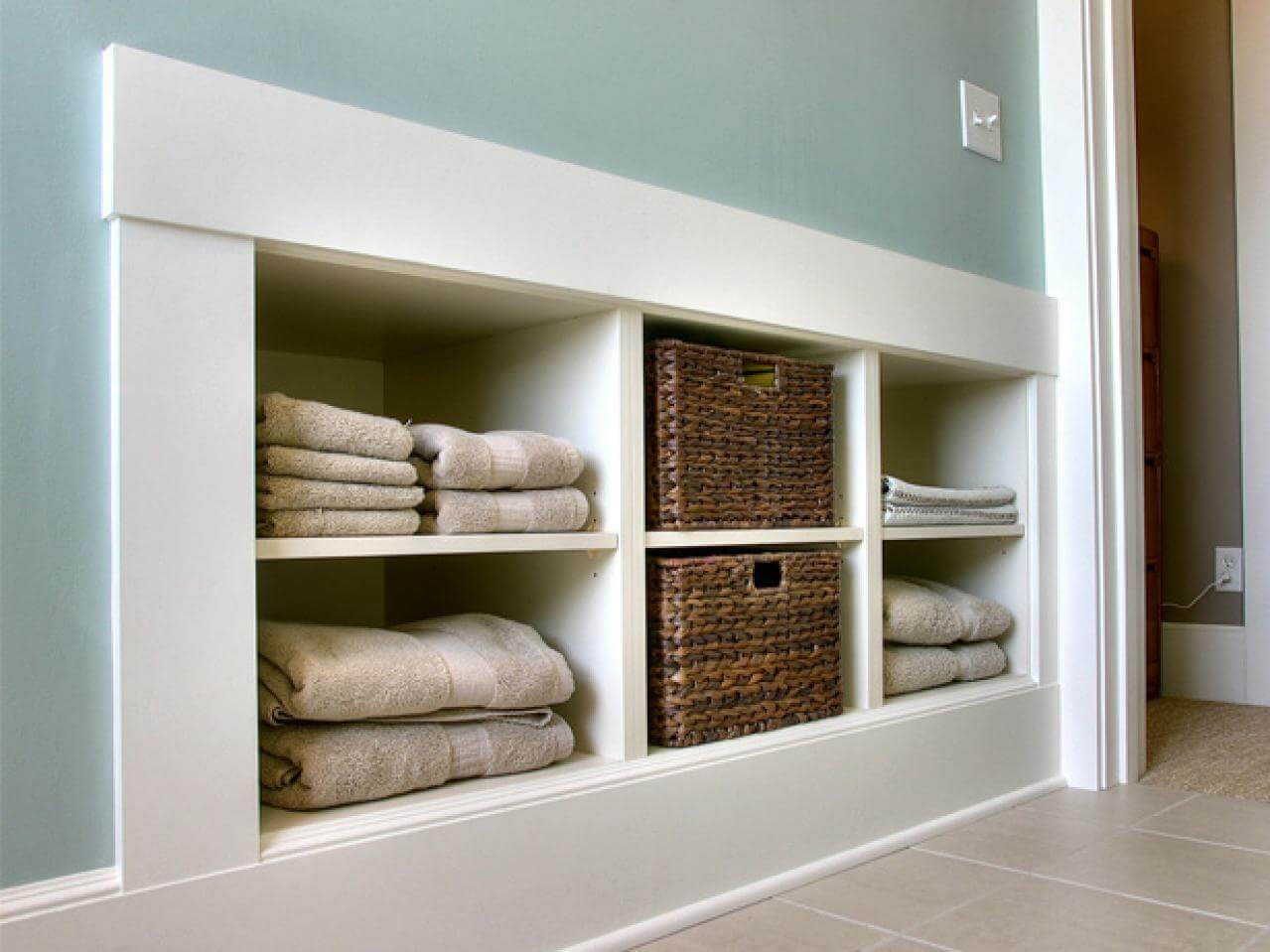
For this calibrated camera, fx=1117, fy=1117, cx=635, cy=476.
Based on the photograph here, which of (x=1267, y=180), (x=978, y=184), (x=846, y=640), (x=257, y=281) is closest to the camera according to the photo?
(x=257, y=281)

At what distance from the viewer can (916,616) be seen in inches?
67.0

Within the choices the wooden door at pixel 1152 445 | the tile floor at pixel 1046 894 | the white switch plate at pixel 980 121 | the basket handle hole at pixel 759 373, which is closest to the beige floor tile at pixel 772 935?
the tile floor at pixel 1046 894

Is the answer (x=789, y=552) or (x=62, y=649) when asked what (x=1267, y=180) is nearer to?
(x=789, y=552)

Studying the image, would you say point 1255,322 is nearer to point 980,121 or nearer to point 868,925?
point 980,121

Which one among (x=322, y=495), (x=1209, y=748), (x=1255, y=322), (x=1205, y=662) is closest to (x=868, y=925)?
(x=322, y=495)

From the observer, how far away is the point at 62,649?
2.81 feet

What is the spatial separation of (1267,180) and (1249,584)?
0.96 m

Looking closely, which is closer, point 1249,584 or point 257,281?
point 257,281

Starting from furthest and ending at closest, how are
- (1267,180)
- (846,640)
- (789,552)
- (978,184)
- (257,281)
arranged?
(1267,180)
(978,184)
(846,640)
(789,552)
(257,281)

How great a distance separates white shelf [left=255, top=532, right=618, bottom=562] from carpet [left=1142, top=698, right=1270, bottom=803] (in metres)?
1.25

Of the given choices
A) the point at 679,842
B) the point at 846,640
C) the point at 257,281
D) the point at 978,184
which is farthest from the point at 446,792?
the point at 978,184

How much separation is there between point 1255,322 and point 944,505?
1424mm

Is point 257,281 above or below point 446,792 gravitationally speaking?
above

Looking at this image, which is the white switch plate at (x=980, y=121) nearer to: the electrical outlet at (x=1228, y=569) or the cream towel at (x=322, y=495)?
the cream towel at (x=322, y=495)
